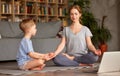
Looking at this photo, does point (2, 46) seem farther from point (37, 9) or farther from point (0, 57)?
point (37, 9)

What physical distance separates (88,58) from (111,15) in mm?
3997

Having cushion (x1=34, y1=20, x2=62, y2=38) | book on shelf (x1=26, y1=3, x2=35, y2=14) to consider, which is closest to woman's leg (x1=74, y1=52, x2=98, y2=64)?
cushion (x1=34, y1=20, x2=62, y2=38)

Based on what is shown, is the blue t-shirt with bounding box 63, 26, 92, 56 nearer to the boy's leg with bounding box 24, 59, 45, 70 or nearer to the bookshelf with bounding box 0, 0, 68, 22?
the boy's leg with bounding box 24, 59, 45, 70

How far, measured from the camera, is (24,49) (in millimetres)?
3264

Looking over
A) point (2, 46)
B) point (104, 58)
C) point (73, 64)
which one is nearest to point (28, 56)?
point (73, 64)

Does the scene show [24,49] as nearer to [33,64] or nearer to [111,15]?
[33,64]

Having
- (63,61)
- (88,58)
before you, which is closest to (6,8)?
(63,61)

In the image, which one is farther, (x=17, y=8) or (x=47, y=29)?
(x=17, y=8)

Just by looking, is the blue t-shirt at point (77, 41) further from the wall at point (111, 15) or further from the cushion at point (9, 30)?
the wall at point (111, 15)

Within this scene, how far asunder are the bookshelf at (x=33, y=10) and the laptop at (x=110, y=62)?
448 cm

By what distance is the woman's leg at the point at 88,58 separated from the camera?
3615 mm

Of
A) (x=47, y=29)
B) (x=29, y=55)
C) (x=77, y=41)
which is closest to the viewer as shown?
(x=29, y=55)

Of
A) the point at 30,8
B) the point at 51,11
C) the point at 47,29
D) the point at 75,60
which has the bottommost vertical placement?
the point at 75,60

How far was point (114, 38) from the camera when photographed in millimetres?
7484
